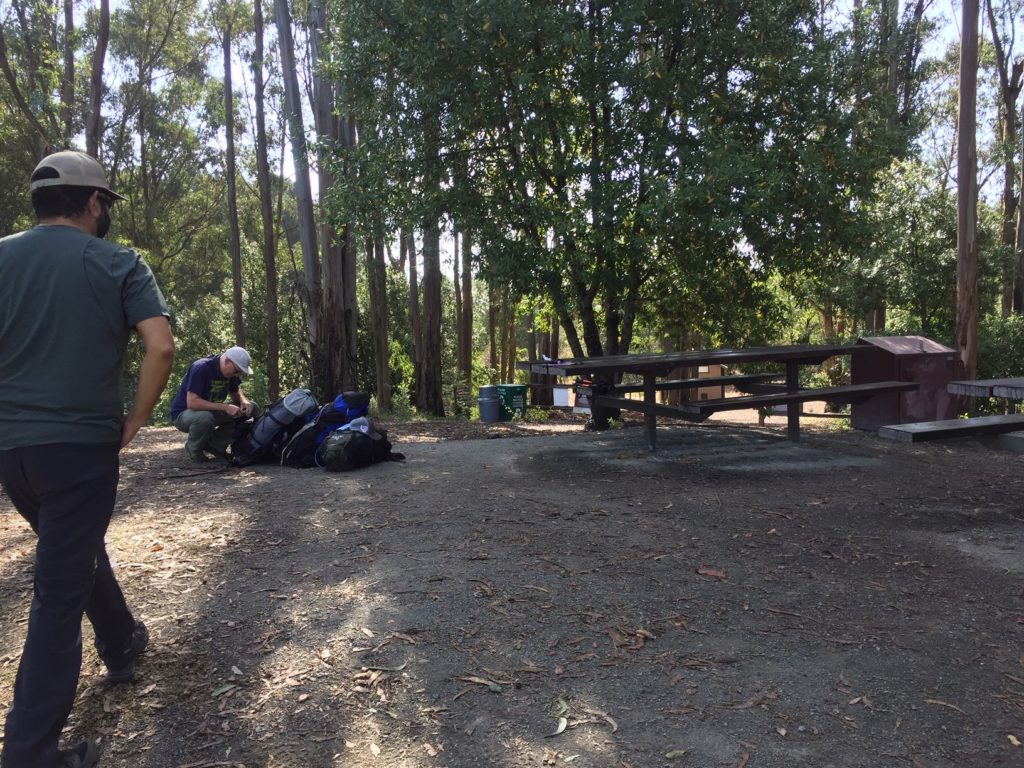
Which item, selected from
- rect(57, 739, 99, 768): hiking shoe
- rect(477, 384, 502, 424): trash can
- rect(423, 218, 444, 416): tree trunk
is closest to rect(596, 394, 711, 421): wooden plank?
rect(57, 739, 99, 768): hiking shoe

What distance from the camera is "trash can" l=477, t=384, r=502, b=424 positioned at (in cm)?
1639

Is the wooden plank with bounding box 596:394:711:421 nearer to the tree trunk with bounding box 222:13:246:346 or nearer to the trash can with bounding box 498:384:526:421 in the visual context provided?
the trash can with bounding box 498:384:526:421

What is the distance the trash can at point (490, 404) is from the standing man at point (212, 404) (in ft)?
28.9

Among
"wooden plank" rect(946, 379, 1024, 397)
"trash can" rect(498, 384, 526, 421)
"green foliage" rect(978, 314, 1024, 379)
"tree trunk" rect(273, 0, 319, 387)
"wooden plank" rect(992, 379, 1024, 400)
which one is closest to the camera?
"wooden plank" rect(992, 379, 1024, 400)

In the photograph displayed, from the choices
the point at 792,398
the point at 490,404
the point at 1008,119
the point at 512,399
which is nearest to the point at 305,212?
the point at 490,404

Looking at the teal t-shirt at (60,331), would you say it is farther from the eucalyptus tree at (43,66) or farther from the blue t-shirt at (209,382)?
the eucalyptus tree at (43,66)

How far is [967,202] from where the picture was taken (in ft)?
39.8

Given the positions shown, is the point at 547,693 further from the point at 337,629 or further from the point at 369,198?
the point at 369,198

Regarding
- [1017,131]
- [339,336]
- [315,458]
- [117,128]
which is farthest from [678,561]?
[117,128]

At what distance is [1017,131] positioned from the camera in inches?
909

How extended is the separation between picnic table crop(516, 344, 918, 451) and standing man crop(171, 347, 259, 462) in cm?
259

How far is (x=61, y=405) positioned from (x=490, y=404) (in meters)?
14.0

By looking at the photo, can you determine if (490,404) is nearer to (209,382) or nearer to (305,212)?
(305,212)

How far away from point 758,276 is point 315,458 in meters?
6.76
